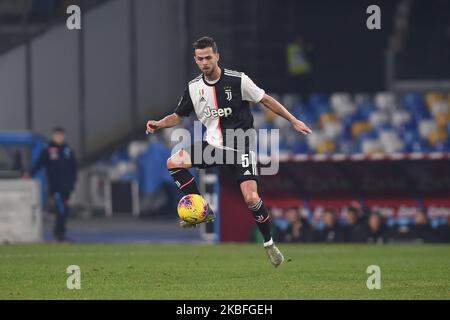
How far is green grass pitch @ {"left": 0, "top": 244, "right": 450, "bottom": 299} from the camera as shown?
449 inches

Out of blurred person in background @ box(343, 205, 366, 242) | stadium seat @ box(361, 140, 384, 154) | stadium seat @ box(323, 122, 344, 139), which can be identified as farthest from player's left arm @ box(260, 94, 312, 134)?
stadium seat @ box(323, 122, 344, 139)

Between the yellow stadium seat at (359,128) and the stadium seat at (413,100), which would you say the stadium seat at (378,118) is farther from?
the stadium seat at (413,100)

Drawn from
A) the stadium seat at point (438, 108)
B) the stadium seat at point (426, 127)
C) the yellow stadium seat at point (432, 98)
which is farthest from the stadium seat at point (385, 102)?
the stadium seat at point (426, 127)

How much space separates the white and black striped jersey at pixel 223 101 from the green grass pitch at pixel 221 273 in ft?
5.25

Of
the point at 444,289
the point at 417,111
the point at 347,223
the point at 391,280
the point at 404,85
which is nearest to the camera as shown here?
the point at 444,289

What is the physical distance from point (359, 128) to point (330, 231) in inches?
295

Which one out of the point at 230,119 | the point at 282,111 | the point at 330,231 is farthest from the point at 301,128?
the point at 330,231

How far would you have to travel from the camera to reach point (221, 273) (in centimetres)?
1385

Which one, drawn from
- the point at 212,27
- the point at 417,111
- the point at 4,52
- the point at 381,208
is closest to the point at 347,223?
the point at 381,208

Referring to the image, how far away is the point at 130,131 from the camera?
32.1m

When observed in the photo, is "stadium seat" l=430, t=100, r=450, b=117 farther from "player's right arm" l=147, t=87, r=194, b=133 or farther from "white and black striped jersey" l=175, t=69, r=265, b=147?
"white and black striped jersey" l=175, t=69, r=265, b=147

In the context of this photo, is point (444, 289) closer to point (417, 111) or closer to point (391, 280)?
point (391, 280)

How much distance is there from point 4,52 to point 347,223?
11472 mm

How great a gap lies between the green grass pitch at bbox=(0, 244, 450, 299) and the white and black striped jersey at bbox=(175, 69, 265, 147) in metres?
1.60
